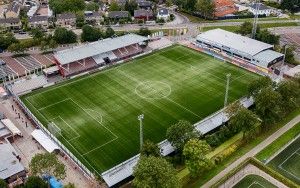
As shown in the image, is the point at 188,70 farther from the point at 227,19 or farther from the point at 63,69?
the point at 227,19

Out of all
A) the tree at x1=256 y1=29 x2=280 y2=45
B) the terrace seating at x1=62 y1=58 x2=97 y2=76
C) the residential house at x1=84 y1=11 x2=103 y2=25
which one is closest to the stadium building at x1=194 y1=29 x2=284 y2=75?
the tree at x1=256 y1=29 x2=280 y2=45

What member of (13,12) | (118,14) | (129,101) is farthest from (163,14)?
(129,101)

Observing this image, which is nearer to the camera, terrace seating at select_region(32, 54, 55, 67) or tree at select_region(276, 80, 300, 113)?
tree at select_region(276, 80, 300, 113)

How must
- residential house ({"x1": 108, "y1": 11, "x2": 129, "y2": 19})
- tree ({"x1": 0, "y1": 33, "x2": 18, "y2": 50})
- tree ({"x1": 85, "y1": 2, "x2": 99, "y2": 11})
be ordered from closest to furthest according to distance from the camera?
1. tree ({"x1": 0, "y1": 33, "x2": 18, "y2": 50})
2. residential house ({"x1": 108, "y1": 11, "x2": 129, "y2": 19})
3. tree ({"x1": 85, "y1": 2, "x2": 99, "y2": 11})

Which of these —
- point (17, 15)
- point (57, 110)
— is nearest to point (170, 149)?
point (57, 110)

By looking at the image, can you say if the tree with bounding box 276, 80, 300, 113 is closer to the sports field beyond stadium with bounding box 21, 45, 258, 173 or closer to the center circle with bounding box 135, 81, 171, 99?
the sports field beyond stadium with bounding box 21, 45, 258, 173

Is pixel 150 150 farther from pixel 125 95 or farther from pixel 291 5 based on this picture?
pixel 291 5
